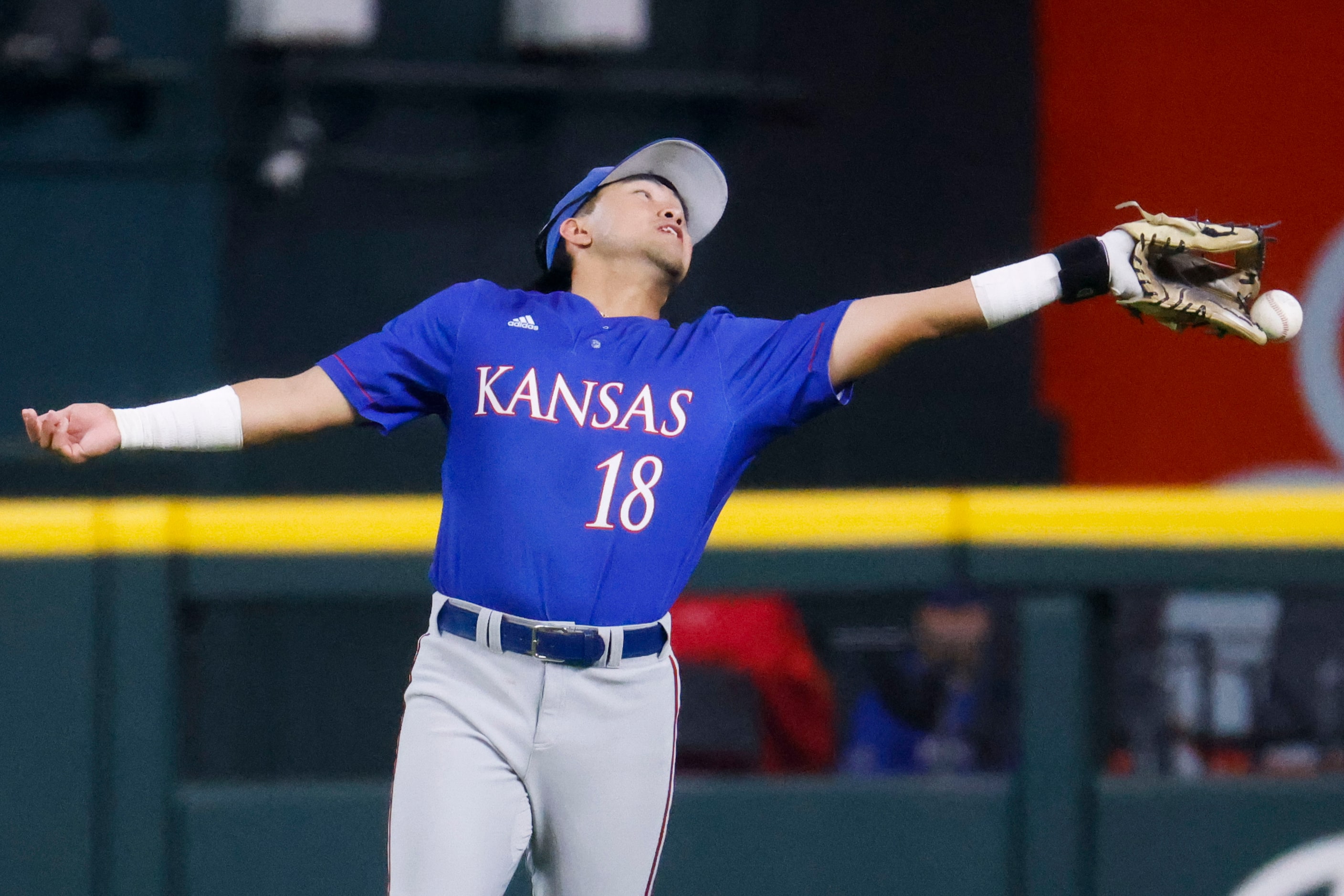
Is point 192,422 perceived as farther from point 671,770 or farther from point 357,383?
point 671,770

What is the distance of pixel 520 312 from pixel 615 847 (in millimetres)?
835

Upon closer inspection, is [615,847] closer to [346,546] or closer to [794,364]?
[794,364]

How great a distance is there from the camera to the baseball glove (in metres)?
2.66

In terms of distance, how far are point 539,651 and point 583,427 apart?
0.34 meters

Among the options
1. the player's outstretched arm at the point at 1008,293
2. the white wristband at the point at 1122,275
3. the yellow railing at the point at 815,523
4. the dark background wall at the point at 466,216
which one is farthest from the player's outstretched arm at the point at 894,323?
the dark background wall at the point at 466,216

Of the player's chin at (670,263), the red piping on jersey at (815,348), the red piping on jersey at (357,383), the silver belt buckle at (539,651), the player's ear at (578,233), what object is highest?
the player's ear at (578,233)

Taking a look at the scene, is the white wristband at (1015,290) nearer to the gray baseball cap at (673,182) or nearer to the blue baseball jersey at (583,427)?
the blue baseball jersey at (583,427)

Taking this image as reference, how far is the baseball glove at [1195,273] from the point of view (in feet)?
8.73

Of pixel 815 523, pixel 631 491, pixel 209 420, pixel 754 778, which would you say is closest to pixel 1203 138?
pixel 815 523

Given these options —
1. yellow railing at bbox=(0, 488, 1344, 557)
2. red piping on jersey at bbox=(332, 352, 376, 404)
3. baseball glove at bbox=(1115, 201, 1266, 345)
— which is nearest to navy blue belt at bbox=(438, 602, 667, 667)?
red piping on jersey at bbox=(332, 352, 376, 404)

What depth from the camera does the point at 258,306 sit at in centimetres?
570

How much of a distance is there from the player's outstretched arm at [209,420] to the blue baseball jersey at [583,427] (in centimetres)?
6

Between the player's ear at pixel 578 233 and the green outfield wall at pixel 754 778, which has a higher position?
the player's ear at pixel 578 233

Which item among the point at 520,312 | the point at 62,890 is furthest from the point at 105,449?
the point at 62,890
